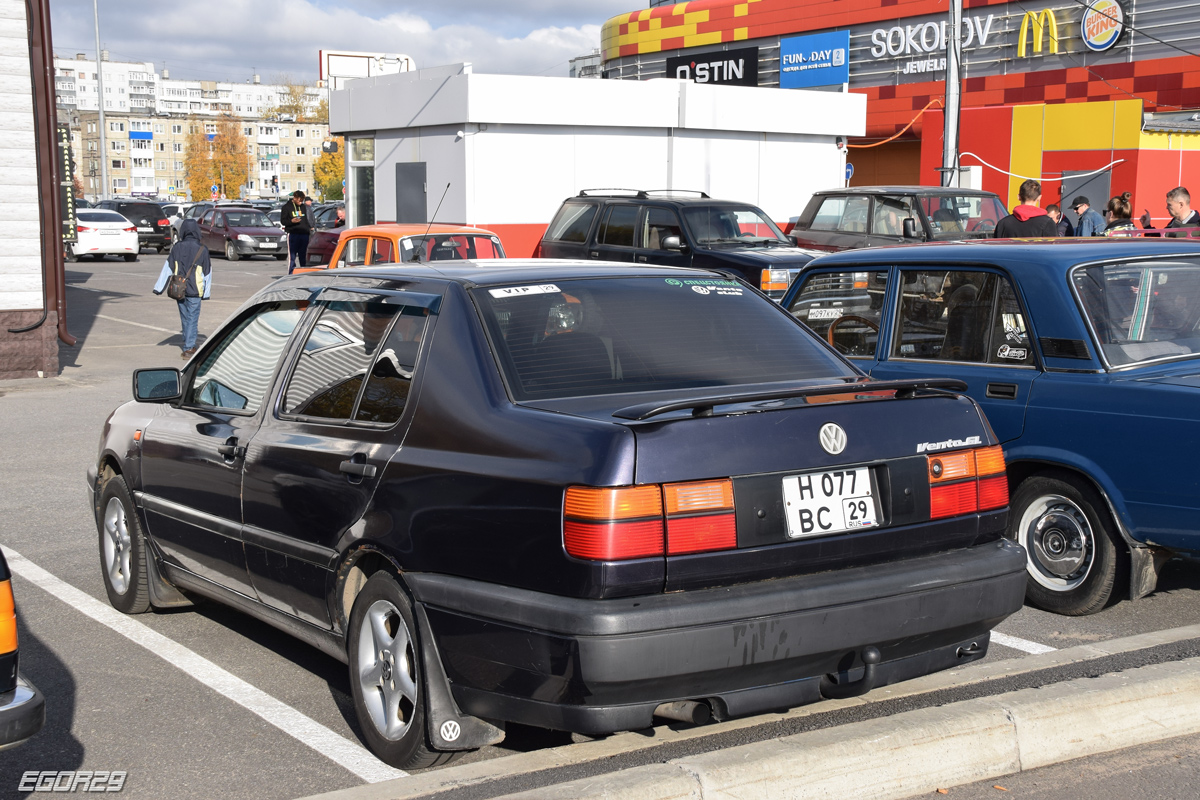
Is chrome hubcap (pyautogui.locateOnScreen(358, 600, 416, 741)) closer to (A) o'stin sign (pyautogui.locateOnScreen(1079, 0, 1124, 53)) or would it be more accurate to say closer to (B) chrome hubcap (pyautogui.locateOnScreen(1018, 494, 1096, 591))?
(B) chrome hubcap (pyautogui.locateOnScreen(1018, 494, 1096, 591))

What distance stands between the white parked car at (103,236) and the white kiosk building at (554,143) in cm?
1479

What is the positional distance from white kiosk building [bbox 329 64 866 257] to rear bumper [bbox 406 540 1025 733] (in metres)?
17.4

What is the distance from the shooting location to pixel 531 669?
3477mm

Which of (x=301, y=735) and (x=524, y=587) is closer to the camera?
(x=524, y=587)

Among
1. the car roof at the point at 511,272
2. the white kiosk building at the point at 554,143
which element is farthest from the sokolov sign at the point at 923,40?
the car roof at the point at 511,272

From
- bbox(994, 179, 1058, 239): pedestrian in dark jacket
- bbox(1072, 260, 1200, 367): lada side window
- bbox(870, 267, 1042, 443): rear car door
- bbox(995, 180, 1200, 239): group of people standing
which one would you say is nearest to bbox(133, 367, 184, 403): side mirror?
bbox(870, 267, 1042, 443): rear car door

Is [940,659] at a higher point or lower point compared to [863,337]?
lower

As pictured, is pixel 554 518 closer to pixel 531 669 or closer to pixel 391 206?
pixel 531 669

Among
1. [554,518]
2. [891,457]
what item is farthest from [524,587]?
[891,457]

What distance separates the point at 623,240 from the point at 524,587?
12329 millimetres

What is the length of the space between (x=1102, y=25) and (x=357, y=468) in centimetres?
3066

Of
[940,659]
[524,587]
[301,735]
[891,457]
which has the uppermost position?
[891,457]

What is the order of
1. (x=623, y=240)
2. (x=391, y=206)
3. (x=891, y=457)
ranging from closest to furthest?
(x=891, y=457) → (x=623, y=240) → (x=391, y=206)

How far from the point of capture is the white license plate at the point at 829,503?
3.64m
